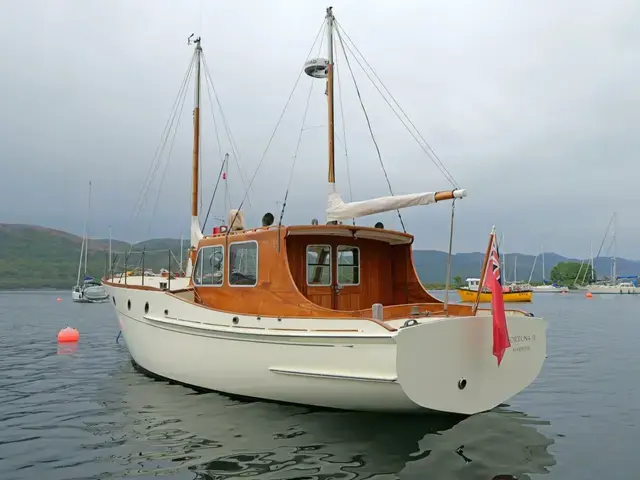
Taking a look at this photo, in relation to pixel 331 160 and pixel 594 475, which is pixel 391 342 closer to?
pixel 594 475

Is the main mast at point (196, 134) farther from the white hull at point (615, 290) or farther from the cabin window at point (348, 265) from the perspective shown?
the white hull at point (615, 290)

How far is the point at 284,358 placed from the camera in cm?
785

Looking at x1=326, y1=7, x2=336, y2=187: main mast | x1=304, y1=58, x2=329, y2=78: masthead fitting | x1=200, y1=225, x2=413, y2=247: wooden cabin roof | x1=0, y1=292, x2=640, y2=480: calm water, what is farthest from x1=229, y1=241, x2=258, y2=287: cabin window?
x1=304, y1=58, x2=329, y2=78: masthead fitting

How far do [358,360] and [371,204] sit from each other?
129 inches

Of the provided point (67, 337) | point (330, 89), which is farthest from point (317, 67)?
point (67, 337)

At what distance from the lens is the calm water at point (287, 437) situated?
252 inches

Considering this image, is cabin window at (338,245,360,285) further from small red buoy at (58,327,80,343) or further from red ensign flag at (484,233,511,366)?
small red buoy at (58,327,80,343)

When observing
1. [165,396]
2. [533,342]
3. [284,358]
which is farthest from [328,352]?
[165,396]

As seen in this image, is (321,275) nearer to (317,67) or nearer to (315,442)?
(315,442)

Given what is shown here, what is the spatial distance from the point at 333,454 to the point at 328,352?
1281 millimetres

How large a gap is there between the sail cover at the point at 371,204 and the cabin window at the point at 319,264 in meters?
0.88

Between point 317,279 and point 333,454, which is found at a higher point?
point 317,279

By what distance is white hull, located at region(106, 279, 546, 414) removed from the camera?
661 centimetres

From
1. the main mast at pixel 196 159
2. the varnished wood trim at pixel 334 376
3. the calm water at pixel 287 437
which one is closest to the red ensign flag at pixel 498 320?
the calm water at pixel 287 437
